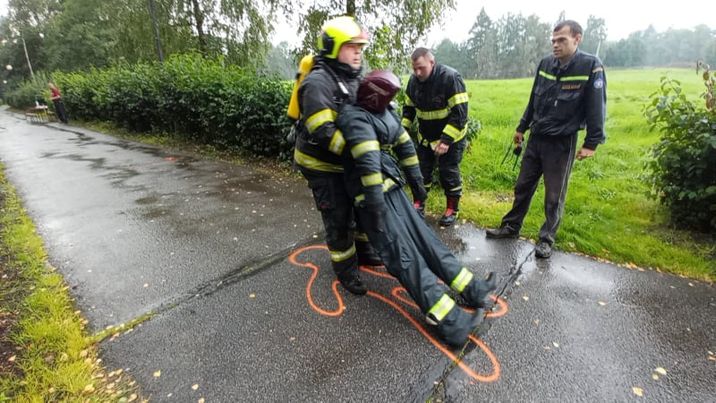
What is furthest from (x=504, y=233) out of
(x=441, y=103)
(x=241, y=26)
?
(x=241, y=26)

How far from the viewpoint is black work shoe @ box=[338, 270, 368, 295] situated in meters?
3.09

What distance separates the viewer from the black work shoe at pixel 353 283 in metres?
3.09

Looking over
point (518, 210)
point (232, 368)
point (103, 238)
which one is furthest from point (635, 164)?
point (103, 238)

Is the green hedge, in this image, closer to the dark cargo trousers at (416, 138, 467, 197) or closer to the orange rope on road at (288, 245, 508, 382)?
the dark cargo trousers at (416, 138, 467, 197)

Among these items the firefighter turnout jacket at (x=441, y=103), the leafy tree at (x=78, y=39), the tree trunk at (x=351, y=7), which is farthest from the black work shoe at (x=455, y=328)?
the leafy tree at (x=78, y=39)

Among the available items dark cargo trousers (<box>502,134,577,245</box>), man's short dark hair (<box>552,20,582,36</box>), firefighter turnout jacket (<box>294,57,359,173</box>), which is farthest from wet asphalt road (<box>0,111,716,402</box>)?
man's short dark hair (<box>552,20,582,36</box>)

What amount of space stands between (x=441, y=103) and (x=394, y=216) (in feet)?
6.22

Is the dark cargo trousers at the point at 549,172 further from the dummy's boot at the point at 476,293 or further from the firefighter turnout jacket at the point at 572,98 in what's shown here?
the dummy's boot at the point at 476,293

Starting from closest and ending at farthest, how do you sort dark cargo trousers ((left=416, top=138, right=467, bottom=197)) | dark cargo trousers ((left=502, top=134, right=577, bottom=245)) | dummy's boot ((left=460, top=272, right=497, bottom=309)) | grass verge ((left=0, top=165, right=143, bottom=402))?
grass verge ((left=0, top=165, right=143, bottom=402)), dummy's boot ((left=460, top=272, right=497, bottom=309)), dark cargo trousers ((left=502, top=134, right=577, bottom=245)), dark cargo trousers ((left=416, top=138, right=467, bottom=197))

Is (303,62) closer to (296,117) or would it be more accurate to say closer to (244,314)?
(296,117)

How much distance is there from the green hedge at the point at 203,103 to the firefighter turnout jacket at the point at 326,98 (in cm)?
439

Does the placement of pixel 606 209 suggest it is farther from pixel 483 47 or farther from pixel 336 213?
pixel 483 47

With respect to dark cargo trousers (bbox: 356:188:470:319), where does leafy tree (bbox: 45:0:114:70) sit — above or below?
above

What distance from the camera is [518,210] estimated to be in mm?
4012
